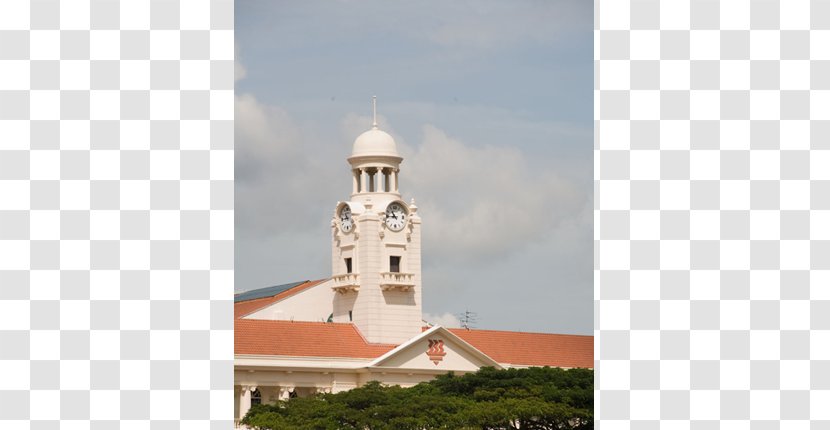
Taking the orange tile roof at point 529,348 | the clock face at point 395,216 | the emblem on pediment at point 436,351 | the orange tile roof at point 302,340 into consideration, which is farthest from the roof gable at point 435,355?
the clock face at point 395,216

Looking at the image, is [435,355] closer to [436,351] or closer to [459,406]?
[436,351]

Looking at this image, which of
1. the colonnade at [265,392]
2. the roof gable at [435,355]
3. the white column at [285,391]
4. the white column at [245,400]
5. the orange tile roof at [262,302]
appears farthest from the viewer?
the orange tile roof at [262,302]

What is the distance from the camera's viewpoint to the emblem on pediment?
67812 mm

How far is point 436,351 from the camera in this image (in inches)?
2680

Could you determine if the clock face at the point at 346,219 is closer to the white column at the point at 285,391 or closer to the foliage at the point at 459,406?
the white column at the point at 285,391

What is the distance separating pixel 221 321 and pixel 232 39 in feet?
14.8

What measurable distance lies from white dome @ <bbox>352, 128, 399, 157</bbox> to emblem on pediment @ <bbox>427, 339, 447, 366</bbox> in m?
9.61

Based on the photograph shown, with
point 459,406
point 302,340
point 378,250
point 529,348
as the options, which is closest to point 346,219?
point 378,250

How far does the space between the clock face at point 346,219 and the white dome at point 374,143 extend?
3107mm

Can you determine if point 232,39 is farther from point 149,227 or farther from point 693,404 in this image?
point 693,404

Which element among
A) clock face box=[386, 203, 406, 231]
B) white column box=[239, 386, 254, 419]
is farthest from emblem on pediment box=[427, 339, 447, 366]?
white column box=[239, 386, 254, 419]

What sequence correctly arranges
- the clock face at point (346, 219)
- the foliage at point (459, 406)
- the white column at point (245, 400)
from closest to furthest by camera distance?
the foliage at point (459, 406) → the white column at point (245, 400) → the clock face at point (346, 219)

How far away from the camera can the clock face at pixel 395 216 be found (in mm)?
71250

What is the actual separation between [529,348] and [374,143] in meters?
13.6
